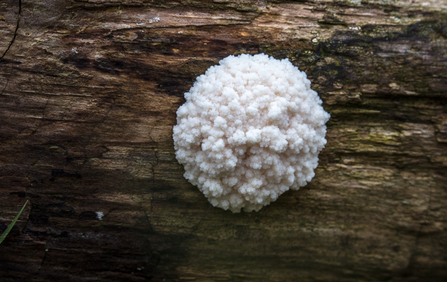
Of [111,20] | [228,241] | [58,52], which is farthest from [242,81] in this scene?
[58,52]

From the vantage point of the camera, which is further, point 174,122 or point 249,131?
point 174,122

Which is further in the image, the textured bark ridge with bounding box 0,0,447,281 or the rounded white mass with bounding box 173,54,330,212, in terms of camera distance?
the textured bark ridge with bounding box 0,0,447,281

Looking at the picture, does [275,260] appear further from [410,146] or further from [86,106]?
[86,106]

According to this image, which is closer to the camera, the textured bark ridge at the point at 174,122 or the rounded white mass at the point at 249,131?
the rounded white mass at the point at 249,131
